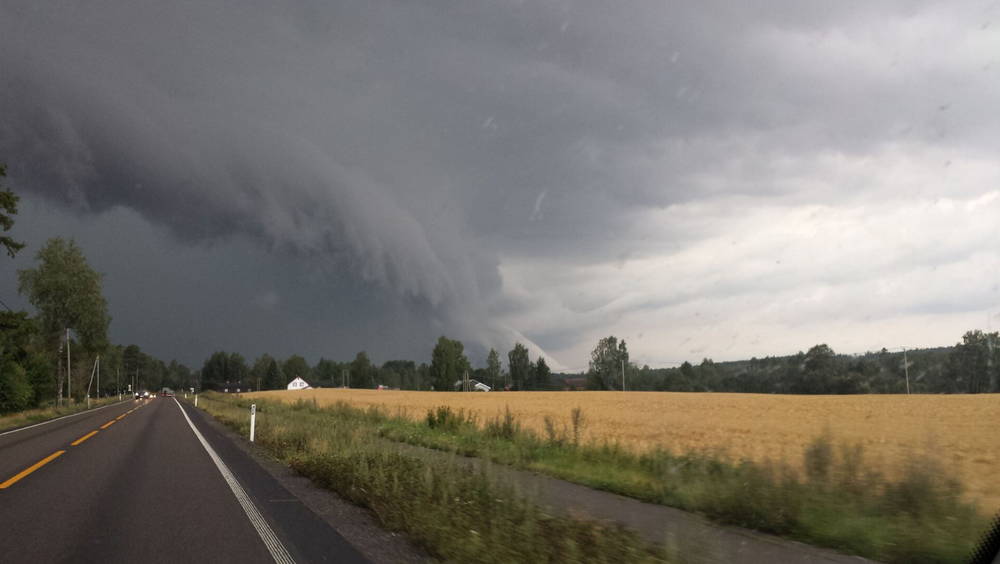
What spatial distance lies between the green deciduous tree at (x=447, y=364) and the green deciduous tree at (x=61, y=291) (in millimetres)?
86905

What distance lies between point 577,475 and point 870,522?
4.98 meters

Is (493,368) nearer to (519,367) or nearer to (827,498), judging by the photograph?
(519,367)

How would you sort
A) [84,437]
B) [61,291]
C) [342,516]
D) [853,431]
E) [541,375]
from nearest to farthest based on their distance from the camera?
[342,516] → [84,437] → [853,431] → [61,291] → [541,375]

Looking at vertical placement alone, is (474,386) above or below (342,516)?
below

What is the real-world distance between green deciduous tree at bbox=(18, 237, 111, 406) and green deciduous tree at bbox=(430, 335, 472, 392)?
86.9 metres

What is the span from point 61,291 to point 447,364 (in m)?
91.9

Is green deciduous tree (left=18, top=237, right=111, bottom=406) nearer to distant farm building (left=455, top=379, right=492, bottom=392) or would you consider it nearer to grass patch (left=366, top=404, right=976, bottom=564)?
grass patch (left=366, top=404, right=976, bottom=564)

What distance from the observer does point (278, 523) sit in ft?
23.6

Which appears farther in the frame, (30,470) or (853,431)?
(853,431)

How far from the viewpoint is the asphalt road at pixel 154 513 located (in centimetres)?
596

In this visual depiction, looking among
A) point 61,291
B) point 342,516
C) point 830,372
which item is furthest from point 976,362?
point 61,291

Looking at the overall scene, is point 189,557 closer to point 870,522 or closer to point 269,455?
point 870,522

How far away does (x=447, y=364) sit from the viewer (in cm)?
14438

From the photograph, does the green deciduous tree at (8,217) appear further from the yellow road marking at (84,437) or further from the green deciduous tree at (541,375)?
the green deciduous tree at (541,375)
